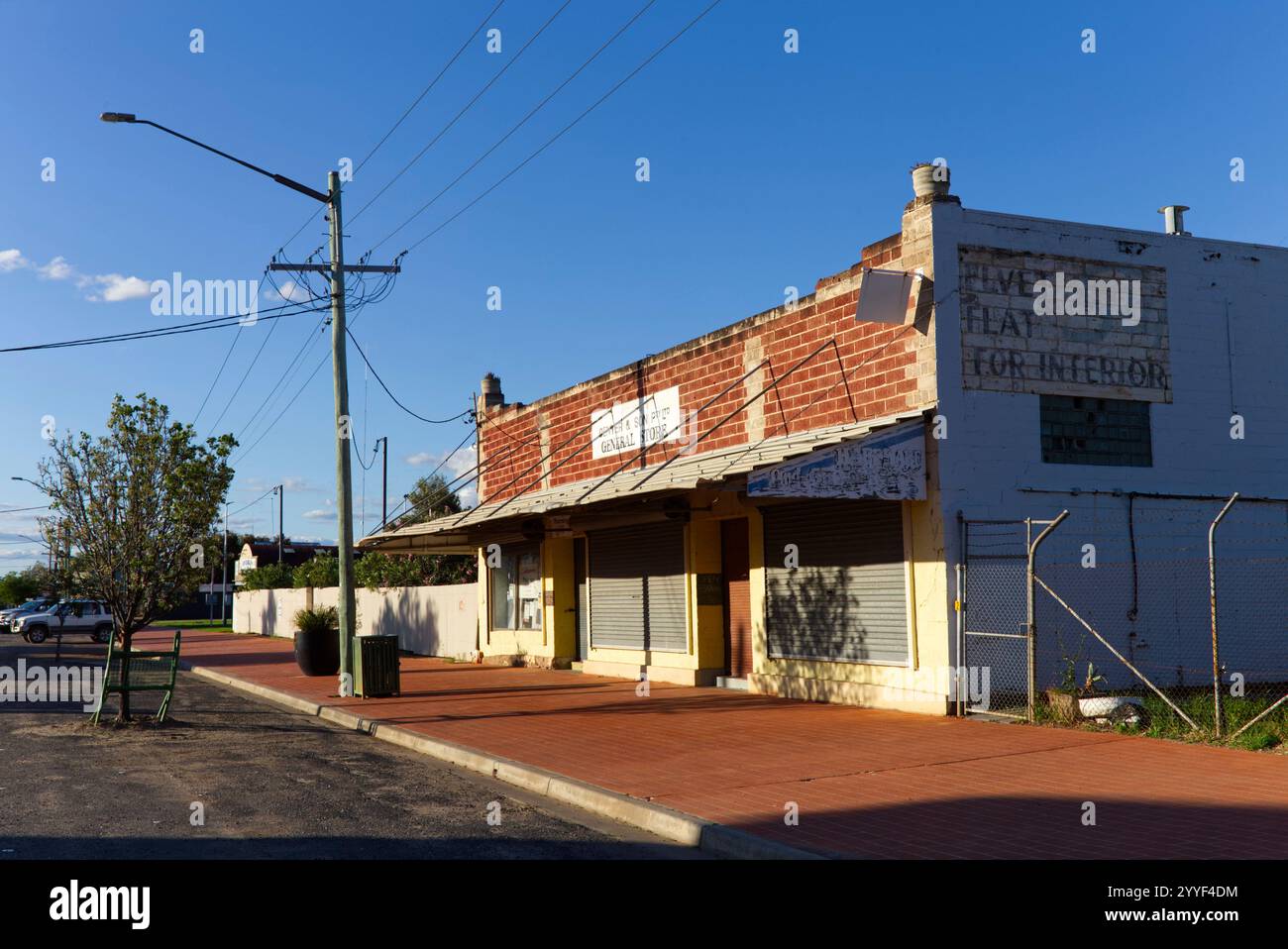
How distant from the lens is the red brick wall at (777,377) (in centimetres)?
1540

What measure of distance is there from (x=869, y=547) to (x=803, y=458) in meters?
2.65

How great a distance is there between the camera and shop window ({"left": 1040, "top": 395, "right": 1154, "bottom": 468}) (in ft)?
49.4

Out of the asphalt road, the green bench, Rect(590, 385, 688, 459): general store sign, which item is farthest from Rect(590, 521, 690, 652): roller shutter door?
the green bench

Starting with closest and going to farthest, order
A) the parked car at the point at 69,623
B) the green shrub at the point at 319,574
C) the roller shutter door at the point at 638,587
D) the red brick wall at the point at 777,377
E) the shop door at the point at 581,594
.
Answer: the red brick wall at the point at 777,377, the roller shutter door at the point at 638,587, the shop door at the point at 581,594, the green shrub at the point at 319,574, the parked car at the point at 69,623

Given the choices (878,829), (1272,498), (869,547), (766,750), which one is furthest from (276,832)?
(1272,498)

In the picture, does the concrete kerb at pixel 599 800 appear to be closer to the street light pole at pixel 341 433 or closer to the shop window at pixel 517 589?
the street light pole at pixel 341 433

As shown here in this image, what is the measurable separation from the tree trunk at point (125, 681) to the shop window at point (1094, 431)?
11.9 metres

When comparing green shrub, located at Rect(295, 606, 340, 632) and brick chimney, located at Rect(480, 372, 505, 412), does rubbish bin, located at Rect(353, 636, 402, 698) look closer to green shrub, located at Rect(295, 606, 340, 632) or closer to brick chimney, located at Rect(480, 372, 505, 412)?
green shrub, located at Rect(295, 606, 340, 632)

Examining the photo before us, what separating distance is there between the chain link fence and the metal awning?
7.59 feet

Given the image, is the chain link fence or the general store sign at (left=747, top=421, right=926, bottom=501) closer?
the general store sign at (left=747, top=421, right=926, bottom=501)

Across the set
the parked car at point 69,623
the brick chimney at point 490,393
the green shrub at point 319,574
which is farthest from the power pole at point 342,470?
the parked car at point 69,623

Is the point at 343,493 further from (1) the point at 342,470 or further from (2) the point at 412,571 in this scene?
(2) the point at 412,571

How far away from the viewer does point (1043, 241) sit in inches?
595

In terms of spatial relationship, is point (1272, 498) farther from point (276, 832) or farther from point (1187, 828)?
point (276, 832)
